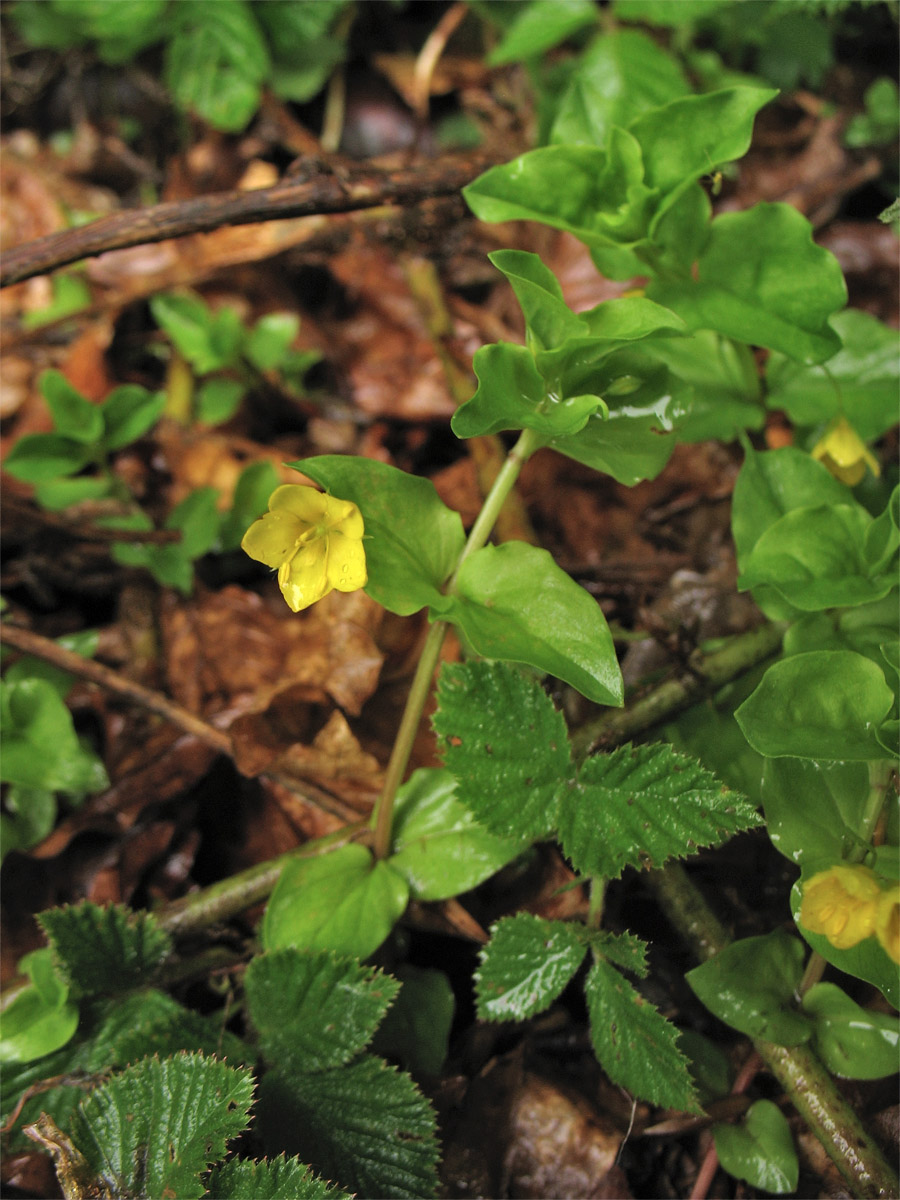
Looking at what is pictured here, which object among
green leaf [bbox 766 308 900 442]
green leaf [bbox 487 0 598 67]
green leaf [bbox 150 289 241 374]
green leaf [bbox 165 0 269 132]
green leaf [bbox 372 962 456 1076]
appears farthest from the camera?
green leaf [bbox 165 0 269 132]

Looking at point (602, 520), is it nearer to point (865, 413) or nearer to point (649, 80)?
point (865, 413)

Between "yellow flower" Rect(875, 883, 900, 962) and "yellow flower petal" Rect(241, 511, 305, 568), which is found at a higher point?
"yellow flower petal" Rect(241, 511, 305, 568)

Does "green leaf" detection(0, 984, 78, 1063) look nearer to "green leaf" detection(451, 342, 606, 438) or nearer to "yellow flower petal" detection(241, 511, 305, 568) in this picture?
"yellow flower petal" detection(241, 511, 305, 568)

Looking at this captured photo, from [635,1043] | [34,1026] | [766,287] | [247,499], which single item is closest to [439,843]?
[635,1043]

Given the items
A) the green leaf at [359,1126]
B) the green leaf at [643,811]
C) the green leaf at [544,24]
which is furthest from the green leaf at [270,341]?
the green leaf at [359,1126]

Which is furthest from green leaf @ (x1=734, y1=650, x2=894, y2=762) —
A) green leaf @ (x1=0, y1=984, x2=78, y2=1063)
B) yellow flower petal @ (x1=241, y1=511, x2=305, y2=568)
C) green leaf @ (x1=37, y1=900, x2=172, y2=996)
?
green leaf @ (x1=0, y1=984, x2=78, y2=1063)

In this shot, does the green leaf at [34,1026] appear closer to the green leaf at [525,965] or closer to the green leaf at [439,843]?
the green leaf at [439,843]
